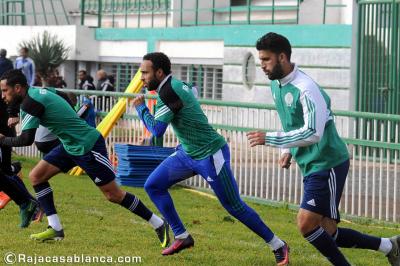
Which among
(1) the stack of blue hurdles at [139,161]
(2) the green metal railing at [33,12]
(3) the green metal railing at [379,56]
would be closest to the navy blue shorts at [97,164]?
(1) the stack of blue hurdles at [139,161]

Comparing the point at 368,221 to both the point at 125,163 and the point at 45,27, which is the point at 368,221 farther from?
the point at 45,27

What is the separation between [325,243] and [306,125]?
100cm

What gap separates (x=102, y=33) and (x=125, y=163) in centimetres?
1935

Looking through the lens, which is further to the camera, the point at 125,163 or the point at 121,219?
→ the point at 125,163

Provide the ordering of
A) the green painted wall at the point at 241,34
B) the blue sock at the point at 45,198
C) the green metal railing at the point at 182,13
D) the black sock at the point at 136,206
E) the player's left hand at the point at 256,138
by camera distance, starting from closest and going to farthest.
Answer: the player's left hand at the point at 256,138
the black sock at the point at 136,206
the blue sock at the point at 45,198
the green painted wall at the point at 241,34
the green metal railing at the point at 182,13

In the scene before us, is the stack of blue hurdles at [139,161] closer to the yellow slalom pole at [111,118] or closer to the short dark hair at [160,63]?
the yellow slalom pole at [111,118]

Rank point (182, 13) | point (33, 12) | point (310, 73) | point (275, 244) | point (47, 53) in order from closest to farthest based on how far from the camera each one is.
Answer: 1. point (275, 244)
2. point (310, 73)
3. point (182, 13)
4. point (47, 53)
5. point (33, 12)

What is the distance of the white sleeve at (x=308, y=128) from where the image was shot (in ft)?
28.0

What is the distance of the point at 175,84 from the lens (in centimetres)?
1014

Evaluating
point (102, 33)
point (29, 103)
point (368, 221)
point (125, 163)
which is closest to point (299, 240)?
point (368, 221)

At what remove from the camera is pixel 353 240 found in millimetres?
9336

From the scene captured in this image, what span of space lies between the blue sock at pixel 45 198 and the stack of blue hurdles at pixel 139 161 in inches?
239

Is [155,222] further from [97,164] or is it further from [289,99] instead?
[289,99]

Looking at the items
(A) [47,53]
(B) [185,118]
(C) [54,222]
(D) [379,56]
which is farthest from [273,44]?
(A) [47,53]
